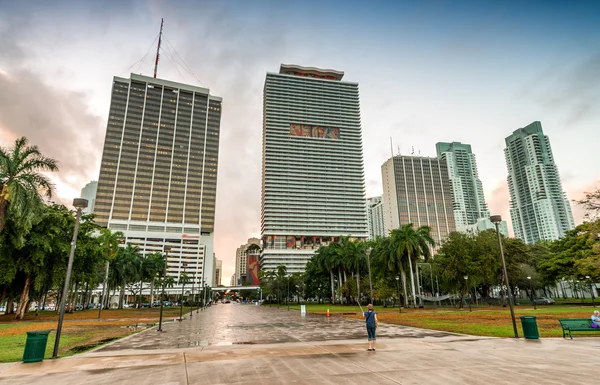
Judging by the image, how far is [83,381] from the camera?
8.48 m

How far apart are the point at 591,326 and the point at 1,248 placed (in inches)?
1935

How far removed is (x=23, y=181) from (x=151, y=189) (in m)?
174

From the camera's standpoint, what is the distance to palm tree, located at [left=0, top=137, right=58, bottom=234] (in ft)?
78.8

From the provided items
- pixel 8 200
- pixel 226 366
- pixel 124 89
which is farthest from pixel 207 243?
pixel 226 366

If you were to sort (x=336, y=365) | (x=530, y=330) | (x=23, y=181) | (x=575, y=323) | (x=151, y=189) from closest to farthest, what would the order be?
1. (x=336, y=365)
2. (x=530, y=330)
3. (x=575, y=323)
4. (x=23, y=181)
5. (x=151, y=189)

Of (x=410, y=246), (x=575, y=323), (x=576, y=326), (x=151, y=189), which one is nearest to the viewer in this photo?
(x=576, y=326)

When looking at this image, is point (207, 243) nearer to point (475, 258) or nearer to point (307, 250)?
point (307, 250)

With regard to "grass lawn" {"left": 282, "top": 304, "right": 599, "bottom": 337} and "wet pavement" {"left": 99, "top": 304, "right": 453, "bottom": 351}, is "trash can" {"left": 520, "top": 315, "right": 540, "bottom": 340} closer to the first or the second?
"grass lawn" {"left": 282, "top": 304, "right": 599, "bottom": 337}

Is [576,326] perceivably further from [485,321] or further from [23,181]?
[23,181]

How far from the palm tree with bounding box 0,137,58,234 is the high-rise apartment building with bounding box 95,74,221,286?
15586 centimetres

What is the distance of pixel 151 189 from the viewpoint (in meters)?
187

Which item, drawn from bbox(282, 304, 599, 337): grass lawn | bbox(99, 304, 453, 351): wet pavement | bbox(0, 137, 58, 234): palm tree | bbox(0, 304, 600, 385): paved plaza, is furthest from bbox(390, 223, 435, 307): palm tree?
bbox(0, 137, 58, 234): palm tree

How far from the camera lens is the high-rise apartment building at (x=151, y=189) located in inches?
7042

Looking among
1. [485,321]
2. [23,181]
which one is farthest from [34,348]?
[485,321]
